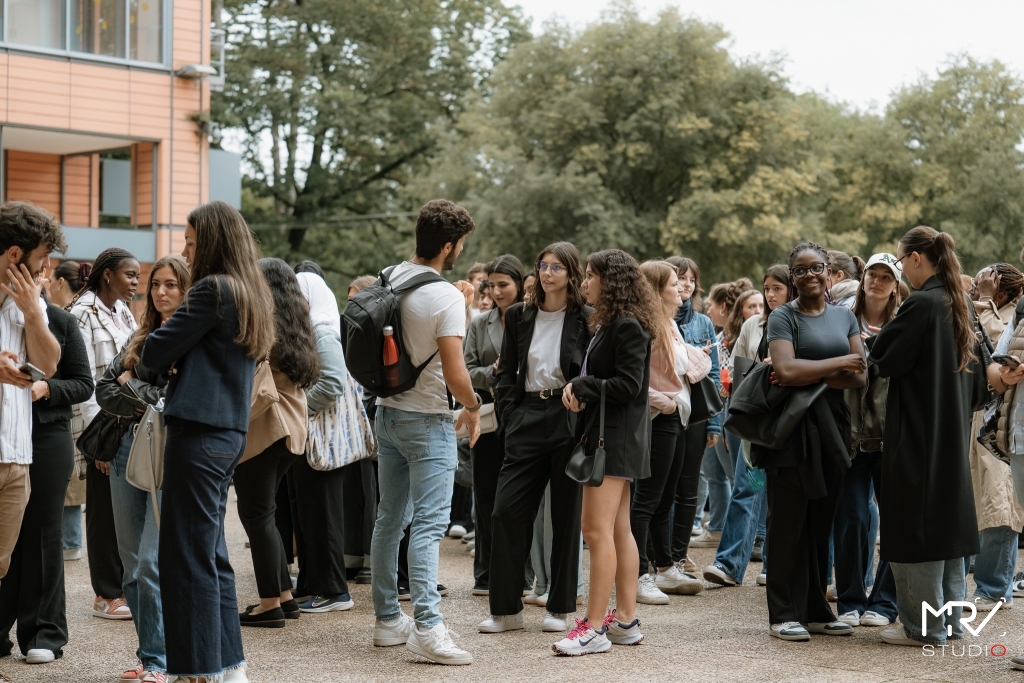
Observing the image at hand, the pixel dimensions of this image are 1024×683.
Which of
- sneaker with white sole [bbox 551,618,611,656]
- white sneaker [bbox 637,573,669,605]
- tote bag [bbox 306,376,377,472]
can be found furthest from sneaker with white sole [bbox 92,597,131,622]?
white sneaker [bbox 637,573,669,605]

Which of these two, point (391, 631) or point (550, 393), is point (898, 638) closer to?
point (550, 393)

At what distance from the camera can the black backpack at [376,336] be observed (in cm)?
575

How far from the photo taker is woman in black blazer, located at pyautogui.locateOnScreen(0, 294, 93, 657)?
562cm

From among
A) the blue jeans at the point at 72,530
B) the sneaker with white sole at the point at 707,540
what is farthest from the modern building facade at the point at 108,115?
the sneaker with white sole at the point at 707,540

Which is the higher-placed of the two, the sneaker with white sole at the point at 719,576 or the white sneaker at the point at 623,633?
the white sneaker at the point at 623,633

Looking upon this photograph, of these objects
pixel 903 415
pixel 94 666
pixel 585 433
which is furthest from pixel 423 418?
pixel 903 415

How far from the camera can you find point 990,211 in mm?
39406

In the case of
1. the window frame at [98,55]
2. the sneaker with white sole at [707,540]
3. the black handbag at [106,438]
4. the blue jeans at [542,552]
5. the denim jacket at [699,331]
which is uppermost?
the window frame at [98,55]

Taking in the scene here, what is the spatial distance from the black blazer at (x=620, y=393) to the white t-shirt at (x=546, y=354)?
291mm

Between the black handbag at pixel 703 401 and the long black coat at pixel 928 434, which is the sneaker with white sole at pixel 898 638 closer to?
the long black coat at pixel 928 434

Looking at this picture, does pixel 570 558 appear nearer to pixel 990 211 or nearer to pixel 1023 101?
pixel 990 211

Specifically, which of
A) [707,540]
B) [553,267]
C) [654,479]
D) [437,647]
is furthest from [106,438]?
[707,540]

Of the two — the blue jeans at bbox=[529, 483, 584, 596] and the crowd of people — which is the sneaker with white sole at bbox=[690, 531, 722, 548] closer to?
the crowd of people

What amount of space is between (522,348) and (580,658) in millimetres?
1680
